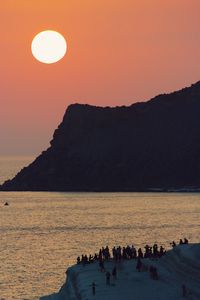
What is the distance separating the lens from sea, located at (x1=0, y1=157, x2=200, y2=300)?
8438 cm

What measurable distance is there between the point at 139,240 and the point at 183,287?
236 ft

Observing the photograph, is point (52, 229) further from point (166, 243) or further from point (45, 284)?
point (45, 284)

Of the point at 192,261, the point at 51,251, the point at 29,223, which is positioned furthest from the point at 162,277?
the point at 29,223

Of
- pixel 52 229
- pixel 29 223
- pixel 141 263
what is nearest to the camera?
pixel 141 263

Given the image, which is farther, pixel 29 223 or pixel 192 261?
pixel 29 223

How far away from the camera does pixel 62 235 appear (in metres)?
138

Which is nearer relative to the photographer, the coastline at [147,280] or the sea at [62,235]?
the coastline at [147,280]

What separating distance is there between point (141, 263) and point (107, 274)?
3.71 meters

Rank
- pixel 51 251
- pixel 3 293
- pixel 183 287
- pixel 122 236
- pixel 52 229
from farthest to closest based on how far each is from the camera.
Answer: pixel 52 229 → pixel 122 236 → pixel 51 251 → pixel 3 293 → pixel 183 287

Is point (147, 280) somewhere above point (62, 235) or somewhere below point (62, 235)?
below

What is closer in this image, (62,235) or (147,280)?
(147,280)

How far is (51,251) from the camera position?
111m

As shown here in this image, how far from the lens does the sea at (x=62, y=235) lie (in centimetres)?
8438

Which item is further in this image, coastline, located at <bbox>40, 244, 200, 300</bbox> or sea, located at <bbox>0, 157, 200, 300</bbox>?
sea, located at <bbox>0, 157, 200, 300</bbox>
